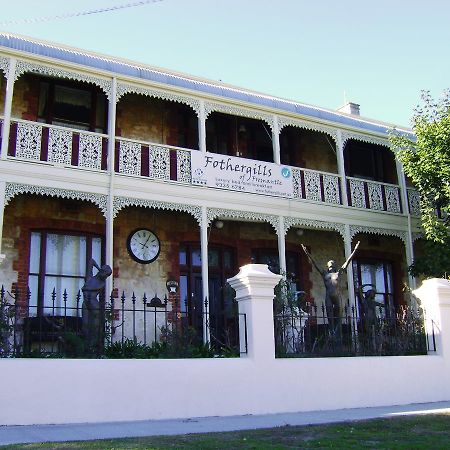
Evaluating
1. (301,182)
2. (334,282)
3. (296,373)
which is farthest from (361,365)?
(301,182)

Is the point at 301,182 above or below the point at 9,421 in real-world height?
above

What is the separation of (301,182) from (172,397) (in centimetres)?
771

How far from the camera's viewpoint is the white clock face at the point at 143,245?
13344 millimetres

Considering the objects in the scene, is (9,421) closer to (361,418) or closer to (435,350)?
(361,418)

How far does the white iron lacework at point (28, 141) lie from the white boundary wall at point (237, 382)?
16.4ft

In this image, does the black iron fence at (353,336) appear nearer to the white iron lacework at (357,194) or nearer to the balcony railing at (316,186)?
the balcony railing at (316,186)

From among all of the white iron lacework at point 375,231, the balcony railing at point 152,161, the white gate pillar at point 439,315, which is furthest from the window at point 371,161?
the white gate pillar at point 439,315

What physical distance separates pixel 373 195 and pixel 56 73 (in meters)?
7.93

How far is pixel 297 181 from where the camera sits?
1420cm

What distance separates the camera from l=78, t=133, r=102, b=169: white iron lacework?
11.8 m

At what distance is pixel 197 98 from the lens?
13.2 metres

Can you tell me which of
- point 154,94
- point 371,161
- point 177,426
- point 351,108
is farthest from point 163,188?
point 351,108

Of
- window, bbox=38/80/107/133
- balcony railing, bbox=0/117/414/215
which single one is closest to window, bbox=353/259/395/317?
balcony railing, bbox=0/117/414/215

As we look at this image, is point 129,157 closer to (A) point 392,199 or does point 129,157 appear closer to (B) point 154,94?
(B) point 154,94
